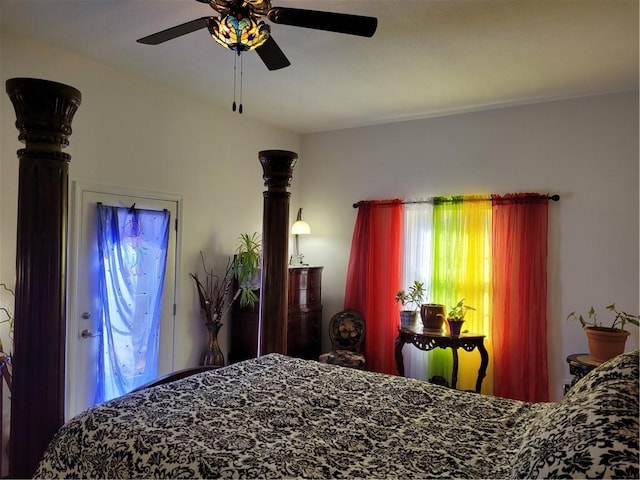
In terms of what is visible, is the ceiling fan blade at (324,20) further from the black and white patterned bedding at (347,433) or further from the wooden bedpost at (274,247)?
the black and white patterned bedding at (347,433)

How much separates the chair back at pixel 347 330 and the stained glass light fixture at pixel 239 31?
3162mm

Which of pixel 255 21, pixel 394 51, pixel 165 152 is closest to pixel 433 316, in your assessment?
pixel 394 51

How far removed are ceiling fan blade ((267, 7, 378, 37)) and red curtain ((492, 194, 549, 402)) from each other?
2608mm

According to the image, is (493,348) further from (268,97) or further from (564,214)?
(268,97)

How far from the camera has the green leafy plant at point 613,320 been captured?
11.0ft

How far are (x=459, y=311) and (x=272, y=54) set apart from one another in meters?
2.83

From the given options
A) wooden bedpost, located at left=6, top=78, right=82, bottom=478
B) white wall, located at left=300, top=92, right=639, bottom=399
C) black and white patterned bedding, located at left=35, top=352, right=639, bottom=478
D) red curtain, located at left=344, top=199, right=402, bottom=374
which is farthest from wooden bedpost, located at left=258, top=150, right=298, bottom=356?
white wall, located at left=300, top=92, right=639, bottom=399

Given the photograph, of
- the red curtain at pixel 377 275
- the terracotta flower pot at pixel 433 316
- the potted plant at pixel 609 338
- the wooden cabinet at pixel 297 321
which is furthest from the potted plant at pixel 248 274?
the potted plant at pixel 609 338

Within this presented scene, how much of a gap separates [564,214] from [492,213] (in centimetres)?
59

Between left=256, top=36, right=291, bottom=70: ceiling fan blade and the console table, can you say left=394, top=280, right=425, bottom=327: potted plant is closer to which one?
the console table

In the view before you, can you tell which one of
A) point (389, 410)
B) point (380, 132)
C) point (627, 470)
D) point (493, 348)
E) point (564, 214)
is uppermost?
point (380, 132)

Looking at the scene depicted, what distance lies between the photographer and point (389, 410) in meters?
1.78

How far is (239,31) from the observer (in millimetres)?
1880

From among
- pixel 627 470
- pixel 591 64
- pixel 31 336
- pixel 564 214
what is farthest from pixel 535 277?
pixel 31 336
